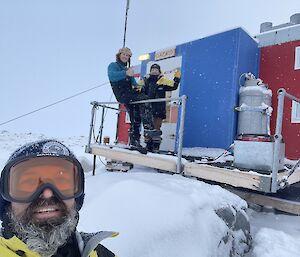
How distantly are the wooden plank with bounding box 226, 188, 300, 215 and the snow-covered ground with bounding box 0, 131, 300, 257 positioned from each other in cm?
55

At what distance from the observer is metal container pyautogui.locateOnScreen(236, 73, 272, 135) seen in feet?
20.4

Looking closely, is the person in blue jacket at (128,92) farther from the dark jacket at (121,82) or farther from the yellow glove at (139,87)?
the yellow glove at (139,87)

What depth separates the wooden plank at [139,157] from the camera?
539cm

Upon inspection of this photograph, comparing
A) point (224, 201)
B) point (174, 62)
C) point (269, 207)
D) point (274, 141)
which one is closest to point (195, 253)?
point (224, 201)

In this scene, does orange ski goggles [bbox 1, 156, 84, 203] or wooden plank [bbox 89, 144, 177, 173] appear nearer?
orange ski goggles [bbox 1, 156, 84, 203]

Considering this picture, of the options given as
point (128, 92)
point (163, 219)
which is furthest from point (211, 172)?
point (128, 92)

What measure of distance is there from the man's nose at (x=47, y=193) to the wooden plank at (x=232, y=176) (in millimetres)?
3177

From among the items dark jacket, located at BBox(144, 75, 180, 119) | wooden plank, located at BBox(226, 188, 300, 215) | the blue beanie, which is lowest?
wooden plank, located at BBox(226, 188, 300, 215)

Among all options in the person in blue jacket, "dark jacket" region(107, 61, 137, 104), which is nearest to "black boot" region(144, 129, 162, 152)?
the person in blue jacket

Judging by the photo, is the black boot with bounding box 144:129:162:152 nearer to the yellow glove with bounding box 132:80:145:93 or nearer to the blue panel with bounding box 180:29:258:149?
the yellow glove with bounding box 132:80:145:93

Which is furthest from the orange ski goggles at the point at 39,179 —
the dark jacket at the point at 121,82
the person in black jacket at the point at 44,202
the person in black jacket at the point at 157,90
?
the person in black jacket at the point at 157,90

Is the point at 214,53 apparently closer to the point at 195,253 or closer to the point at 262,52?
the point at 262,52

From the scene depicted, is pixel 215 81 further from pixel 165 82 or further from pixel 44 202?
pixel 44 202

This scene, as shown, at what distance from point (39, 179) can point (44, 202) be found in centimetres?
A: 13
